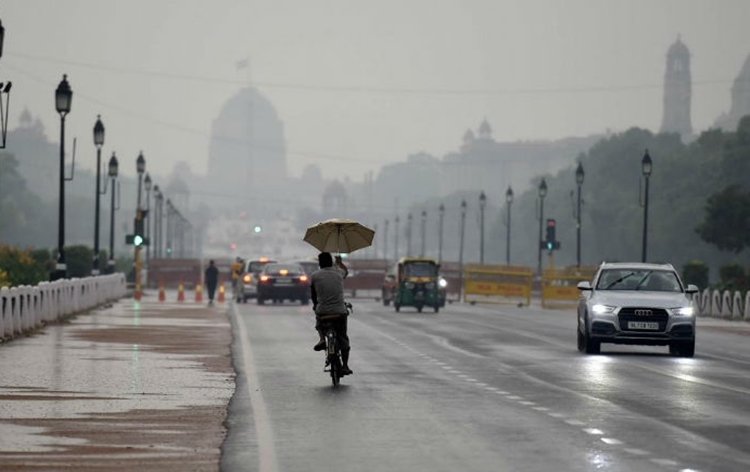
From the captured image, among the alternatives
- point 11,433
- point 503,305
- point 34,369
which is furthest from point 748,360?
point 503,305

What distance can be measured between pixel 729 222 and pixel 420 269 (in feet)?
131

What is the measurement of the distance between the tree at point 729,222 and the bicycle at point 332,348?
74.4 metres

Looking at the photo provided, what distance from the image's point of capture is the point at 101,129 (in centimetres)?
6000

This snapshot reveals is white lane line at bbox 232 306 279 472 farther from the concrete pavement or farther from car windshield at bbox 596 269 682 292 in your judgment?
car windshield at bbox 596 269 682 292

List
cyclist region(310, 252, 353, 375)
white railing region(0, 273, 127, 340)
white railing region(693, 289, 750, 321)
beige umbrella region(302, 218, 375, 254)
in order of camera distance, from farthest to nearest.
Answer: white railing region(693, 289, 750, 321), white railing region(0, 273, 127, 340), beige umbrella region(302, 218, 375, 254), cyclist region(310, 252, 353, 375)

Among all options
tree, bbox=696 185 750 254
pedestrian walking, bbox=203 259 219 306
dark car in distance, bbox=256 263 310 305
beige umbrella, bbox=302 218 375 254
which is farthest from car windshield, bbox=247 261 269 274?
beige umbrella, bbox=302 218 375 254

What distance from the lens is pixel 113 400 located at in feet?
65.7

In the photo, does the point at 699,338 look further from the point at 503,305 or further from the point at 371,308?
the point at 503,305

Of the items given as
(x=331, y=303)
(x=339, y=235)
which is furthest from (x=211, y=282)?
(x=331, y=303)

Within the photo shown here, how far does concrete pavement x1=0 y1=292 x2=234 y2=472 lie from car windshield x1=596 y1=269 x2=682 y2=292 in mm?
6786

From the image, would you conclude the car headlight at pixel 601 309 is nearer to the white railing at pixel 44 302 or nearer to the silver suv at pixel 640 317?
the silver suv at pixel 640 317

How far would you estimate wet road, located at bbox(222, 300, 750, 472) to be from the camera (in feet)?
47.8

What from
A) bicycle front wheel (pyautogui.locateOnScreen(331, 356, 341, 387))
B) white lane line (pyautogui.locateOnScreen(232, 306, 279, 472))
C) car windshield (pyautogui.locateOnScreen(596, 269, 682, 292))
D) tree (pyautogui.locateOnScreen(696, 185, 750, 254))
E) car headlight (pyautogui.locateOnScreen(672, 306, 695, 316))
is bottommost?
white lane line (pyautogui.locateOnScreen(232, 306, 279, 472))

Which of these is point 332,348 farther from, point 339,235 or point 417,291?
point 417,291
